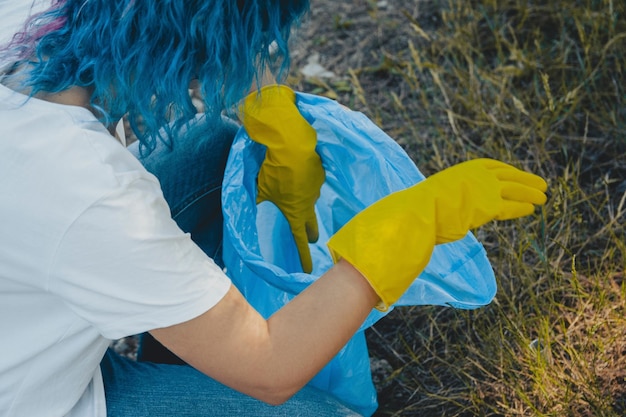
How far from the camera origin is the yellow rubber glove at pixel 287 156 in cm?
134

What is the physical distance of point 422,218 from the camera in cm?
103

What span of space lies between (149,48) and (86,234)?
0.26 metres

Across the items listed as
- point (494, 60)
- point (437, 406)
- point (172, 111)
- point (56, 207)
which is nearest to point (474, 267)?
point (437, 406)

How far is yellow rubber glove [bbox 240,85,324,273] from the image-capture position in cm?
134

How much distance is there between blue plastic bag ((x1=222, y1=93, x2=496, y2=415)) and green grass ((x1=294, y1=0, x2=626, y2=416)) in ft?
0.53

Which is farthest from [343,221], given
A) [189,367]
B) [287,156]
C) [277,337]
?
[277,337]

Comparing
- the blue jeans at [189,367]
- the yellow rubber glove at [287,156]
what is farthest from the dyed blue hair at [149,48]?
the yellow rubber glove at [287,156]

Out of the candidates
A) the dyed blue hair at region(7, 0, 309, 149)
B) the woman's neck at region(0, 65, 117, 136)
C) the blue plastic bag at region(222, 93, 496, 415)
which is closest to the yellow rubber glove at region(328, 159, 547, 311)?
the blue plastic bag at region(222, 93, 496, 415)

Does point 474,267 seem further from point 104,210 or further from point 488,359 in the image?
point 104,210

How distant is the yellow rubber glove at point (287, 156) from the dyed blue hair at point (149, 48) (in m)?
0.26

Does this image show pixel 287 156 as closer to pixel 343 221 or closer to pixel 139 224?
pixel 343 221

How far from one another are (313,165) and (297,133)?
0.28ft

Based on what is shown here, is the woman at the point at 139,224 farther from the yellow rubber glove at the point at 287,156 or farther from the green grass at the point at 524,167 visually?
the green grass at the point at 524,167

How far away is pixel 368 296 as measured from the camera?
39.7 inches
